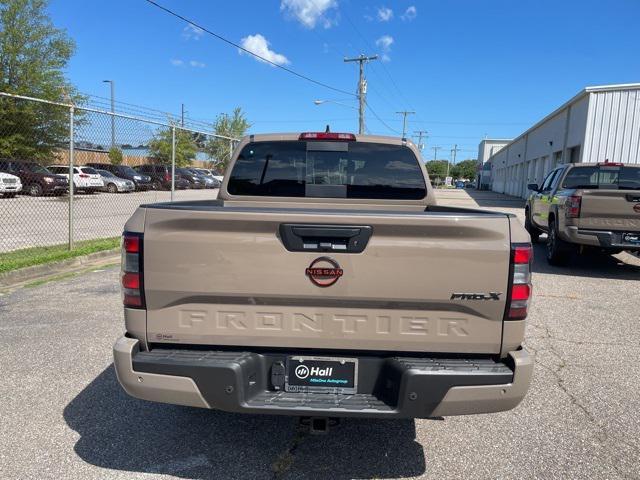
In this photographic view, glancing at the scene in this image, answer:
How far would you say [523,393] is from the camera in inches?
99.3

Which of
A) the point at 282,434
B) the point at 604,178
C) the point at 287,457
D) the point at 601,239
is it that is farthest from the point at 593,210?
the point at 287,457

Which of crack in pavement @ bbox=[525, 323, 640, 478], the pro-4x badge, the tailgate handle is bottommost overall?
crack in pavement @ bbox=[525, 323, 640, 478]

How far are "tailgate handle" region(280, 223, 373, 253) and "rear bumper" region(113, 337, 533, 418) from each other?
59 centimetres

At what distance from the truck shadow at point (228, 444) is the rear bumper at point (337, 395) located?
582 millimetres

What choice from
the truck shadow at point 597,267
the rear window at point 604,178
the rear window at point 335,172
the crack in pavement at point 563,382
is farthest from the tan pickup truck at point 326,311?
the rear window at point 604,178

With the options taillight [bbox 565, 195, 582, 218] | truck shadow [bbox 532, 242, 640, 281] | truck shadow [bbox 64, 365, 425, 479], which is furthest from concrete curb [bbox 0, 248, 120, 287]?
taillight [bbox 565, 195, 582, 218]

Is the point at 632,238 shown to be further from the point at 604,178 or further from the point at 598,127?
the point at 598,127

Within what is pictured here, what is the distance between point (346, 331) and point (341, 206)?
1.71 m

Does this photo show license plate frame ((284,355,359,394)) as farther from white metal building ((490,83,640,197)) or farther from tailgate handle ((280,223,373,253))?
white metal building ((490,83,640,197))

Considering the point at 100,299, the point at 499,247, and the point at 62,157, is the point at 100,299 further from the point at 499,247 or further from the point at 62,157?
the point at 62,157

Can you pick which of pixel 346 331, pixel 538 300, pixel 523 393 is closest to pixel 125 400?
pixel 346 331

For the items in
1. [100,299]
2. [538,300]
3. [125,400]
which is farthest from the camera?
[538,300]

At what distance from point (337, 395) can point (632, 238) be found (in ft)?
24.4

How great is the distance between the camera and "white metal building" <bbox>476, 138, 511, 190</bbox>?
79750 mm
